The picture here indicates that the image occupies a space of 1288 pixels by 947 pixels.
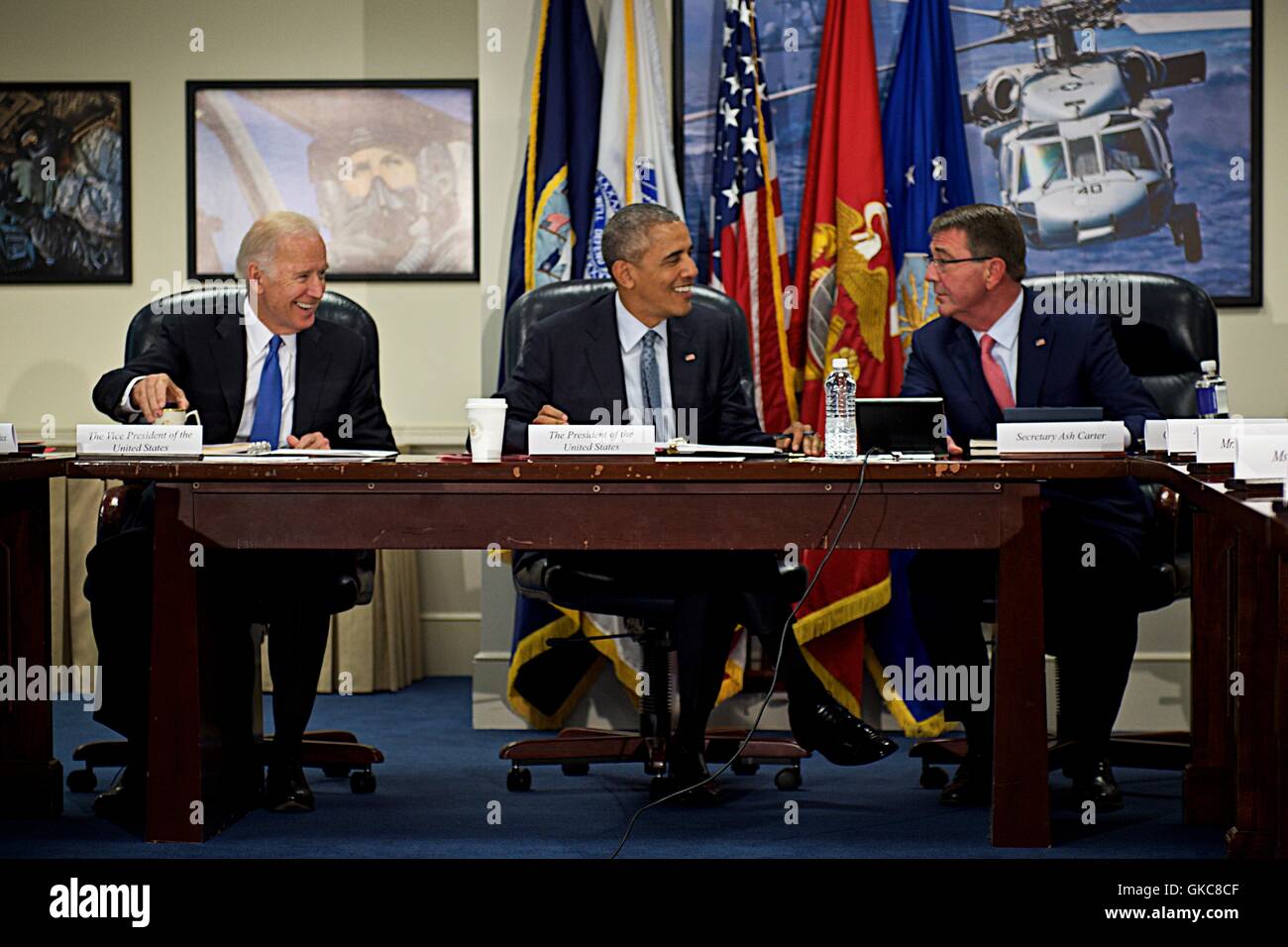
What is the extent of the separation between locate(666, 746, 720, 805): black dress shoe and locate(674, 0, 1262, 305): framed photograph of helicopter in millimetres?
1916

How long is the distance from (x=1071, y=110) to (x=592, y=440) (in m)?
2.52

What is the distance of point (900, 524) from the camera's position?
2988 mm

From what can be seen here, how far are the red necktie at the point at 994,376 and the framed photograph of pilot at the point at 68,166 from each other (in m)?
3.14

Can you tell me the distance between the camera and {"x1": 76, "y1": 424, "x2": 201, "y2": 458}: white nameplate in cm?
315

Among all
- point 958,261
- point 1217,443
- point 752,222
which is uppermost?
point 752,222

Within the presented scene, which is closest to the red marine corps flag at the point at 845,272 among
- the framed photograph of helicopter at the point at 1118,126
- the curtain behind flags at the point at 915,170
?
the curtain behind flags at the point at 915,170

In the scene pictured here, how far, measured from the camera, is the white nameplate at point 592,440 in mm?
3084

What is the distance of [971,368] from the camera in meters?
3.76

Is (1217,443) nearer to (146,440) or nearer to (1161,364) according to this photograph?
(1161,364)

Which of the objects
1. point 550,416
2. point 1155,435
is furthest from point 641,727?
point 1155,435

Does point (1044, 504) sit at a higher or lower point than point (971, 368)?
lower

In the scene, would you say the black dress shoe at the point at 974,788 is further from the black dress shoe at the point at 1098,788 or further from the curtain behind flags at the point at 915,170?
the curtain behind flags at the point at 915,170
